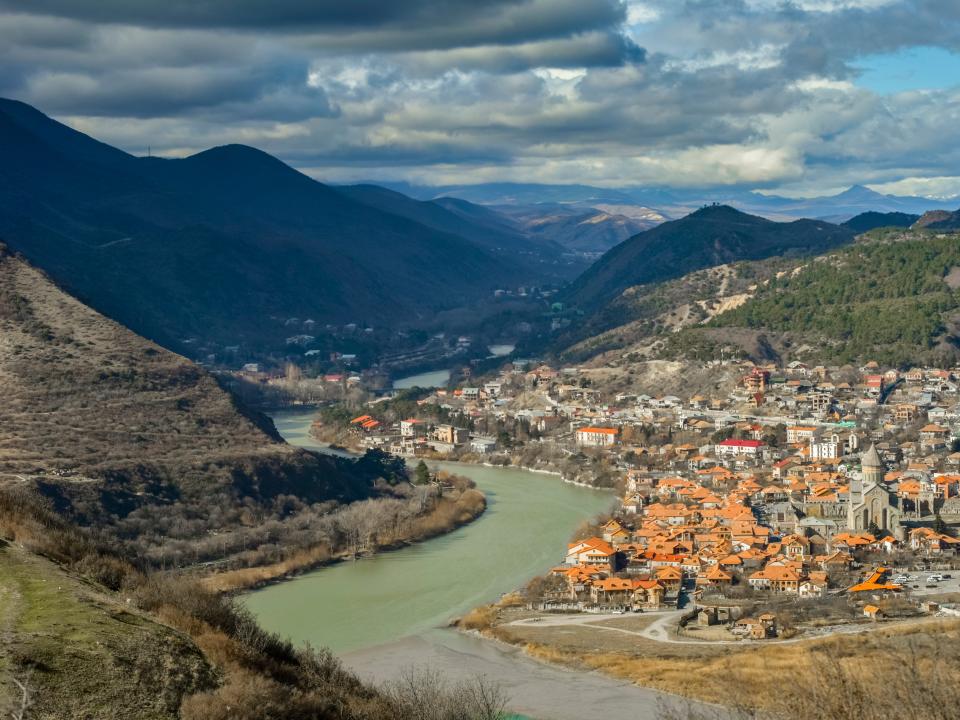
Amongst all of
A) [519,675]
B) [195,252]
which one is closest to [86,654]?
[519,675]

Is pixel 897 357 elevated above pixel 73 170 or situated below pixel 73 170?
below

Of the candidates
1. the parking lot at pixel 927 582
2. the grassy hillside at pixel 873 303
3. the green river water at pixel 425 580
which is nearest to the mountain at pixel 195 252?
the grassy hillside at pixel 873 303

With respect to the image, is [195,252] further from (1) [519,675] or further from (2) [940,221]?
(1) [519,675]

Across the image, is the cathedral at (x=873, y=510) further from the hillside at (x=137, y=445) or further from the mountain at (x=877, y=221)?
the mountain at (x=877, y=221)

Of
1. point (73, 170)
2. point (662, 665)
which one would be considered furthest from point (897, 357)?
point (73, 170)

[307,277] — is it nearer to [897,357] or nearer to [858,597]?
[897,357]

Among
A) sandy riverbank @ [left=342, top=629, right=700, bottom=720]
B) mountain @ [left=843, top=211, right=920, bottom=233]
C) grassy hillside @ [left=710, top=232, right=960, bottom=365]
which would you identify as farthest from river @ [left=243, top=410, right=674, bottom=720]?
mountain @ [left=843, top=211, right=920, bottom=233]
